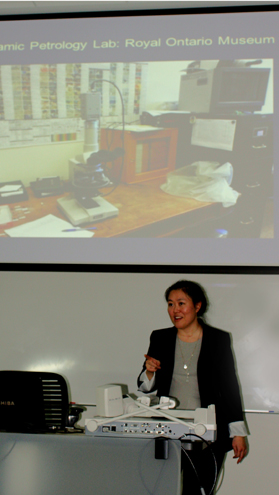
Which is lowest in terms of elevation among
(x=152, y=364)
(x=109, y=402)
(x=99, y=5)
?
(x=152, y=364)

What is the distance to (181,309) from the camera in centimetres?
252

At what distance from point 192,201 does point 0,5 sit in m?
1.64

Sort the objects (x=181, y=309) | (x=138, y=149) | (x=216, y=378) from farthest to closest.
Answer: (x=138, y=149) < (x=181, y=309) < (x=216, y=378)

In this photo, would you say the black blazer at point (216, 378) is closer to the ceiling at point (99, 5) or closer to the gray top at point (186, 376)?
the gray top at point (186, 376)

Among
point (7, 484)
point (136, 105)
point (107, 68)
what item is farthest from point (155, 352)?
point (107, 68)

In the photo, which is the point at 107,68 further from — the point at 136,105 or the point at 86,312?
the point at 86,312

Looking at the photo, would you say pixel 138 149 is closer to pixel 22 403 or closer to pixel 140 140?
pixel 140 140

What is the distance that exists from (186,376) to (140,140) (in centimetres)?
140

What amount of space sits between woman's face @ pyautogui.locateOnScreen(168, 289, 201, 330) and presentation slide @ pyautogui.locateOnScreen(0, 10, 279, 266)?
0.32 m

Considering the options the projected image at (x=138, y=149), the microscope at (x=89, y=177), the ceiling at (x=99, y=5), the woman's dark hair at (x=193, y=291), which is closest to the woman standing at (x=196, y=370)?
the woman's dark hair at (x=193, y=291)

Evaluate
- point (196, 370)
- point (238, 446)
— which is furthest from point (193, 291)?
point (238, 446)

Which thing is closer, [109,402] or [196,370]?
[109,402]

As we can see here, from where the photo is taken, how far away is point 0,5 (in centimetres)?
285

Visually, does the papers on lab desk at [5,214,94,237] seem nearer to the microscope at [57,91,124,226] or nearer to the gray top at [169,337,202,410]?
the microscope at [57,91,124,226]
